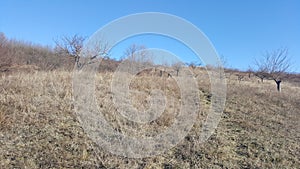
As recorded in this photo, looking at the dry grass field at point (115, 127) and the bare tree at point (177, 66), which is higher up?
the bare tree at point (177, 66)

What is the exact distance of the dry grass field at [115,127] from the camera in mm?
4004

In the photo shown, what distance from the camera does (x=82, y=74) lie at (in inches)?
383

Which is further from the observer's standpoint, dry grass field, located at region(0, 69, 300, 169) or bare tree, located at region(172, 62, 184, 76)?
bare tree, located at region(172, 62, 184, 76)

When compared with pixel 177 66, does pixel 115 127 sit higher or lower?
lower

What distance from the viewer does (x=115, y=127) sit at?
529 centimetres

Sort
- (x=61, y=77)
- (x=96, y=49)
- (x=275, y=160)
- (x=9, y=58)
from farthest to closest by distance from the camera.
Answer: (x=96, y=49) < (x=9, y=58) < (x=61, y=77) < (x=275, y=160)

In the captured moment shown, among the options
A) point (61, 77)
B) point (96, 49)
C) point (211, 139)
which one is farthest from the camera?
point (96, 49)

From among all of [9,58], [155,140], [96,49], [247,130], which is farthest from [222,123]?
[9,58]

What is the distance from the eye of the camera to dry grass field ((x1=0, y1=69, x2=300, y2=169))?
400 centimetres

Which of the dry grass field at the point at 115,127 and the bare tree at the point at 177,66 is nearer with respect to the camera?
the dry grass field at the point at 115,127

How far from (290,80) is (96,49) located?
27185 mm

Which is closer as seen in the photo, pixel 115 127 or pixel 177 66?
pixel 115 127

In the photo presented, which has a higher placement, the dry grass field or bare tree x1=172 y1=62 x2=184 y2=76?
bare tree x1=172 y1=62 x2=184 y2=76

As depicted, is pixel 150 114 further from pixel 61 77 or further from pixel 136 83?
pixel 61 77
